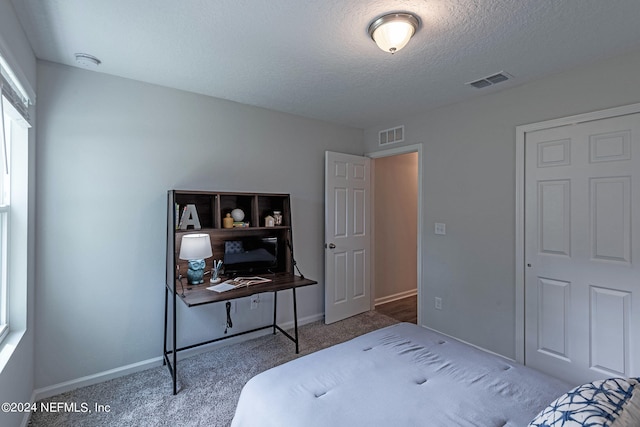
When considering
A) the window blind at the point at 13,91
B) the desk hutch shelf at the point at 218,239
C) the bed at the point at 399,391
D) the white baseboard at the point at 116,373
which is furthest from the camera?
the desk hutch shelf at the point at 218,239

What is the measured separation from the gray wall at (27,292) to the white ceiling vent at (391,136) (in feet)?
10.6

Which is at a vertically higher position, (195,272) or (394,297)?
(195,272)

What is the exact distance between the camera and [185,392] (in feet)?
7.44

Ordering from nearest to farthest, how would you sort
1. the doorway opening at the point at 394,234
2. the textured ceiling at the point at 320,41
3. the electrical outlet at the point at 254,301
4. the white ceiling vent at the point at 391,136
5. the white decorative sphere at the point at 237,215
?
the textured ceiling at the point at 320,41 < the white decorative sphere at the point at 237,215 < the electrical outlet at the point at 254,301 < the white ceiling vent at the point at 391,136 < the doorway opening at the point at 394,234

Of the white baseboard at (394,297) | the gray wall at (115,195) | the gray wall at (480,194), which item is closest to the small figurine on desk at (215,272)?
the gray wall at (115,195)

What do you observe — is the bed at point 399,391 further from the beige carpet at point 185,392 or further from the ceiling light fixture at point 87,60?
the ceiling light fixture at point 87,60

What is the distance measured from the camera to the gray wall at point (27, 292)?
4.98 feet

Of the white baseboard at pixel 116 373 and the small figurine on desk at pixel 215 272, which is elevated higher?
the small figurine on desk at pixel 215 272

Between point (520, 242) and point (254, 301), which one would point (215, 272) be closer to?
point (254, 301)

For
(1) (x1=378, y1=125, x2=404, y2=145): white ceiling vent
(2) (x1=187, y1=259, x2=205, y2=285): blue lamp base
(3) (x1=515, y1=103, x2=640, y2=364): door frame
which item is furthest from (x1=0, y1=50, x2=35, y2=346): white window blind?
(3) (x1=515, y1=103, x2=640, y2=364): door frame

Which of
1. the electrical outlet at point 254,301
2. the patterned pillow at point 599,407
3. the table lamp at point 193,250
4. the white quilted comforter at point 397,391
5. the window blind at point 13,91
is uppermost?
the window blind at point 13,91

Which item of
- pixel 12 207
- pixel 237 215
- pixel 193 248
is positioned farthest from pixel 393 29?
pixel 12 207

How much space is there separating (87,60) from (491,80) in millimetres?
3100

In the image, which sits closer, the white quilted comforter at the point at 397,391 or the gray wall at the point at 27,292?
the white quilted comforter at the point at 397,391
